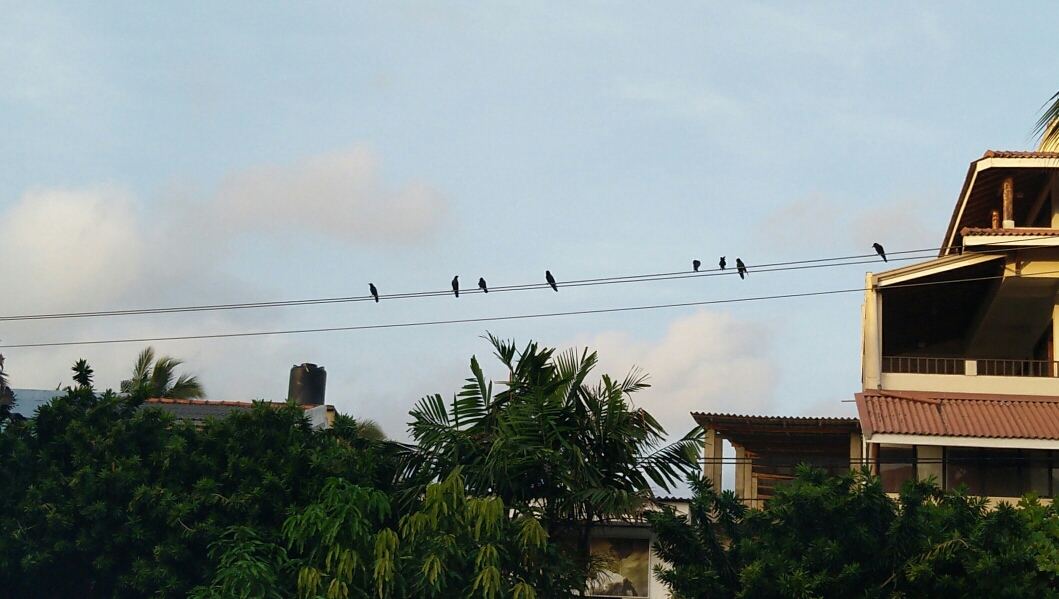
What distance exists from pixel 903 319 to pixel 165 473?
15.4 m

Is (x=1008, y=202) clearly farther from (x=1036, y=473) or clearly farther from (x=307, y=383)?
(x=307, y=383)

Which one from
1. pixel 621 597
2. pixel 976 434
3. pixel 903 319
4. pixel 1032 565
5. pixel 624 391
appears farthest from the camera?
pixel 903 319

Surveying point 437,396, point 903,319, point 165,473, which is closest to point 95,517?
point 165,473

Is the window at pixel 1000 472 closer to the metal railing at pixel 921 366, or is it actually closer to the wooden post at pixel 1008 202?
the metal railing at pixel 921 366

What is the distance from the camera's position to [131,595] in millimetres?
18125

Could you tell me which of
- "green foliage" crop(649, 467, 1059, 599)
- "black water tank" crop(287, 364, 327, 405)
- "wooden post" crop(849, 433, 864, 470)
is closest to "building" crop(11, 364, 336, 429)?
"black water tank" crop(287, 364, 327, 405)

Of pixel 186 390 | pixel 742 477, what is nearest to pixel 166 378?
pixel 186 390

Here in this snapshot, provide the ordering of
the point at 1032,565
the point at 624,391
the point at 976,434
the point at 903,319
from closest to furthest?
the point at 1032,565, the point at 624,391, the point at 976,434, the point at 903,319

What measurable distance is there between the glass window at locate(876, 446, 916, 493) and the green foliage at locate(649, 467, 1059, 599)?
5.74 m

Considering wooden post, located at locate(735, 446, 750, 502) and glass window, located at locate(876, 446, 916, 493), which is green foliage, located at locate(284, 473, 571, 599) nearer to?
glass window, located at locate(876, 446, 916, 493)

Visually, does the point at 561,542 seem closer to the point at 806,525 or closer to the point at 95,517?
the point at 806,525

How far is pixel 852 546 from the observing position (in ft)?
52.9

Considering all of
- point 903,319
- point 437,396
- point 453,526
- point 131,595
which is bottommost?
point 131,595

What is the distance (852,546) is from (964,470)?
7210mm
